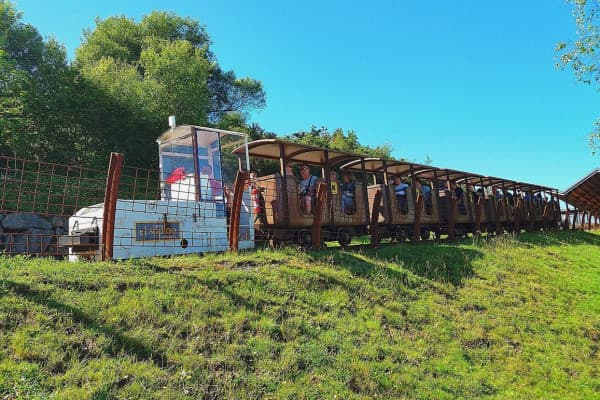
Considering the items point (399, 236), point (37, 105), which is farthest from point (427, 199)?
point (37, 105)

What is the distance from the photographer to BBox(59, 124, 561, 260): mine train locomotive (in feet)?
24.0

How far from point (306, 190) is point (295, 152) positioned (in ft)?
3.00

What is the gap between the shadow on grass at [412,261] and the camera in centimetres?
787

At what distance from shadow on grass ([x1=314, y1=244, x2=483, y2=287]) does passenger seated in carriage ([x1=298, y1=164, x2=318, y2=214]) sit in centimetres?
131

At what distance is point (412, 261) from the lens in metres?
9.14

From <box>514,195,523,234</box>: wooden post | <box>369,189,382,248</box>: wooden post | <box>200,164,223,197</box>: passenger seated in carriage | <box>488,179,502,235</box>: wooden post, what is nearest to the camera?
<box>200,164,223,197</box>: passenger seated in carriage

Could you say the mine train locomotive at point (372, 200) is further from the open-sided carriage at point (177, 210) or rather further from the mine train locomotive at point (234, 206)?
the open-sided carriage at point (177, 210)

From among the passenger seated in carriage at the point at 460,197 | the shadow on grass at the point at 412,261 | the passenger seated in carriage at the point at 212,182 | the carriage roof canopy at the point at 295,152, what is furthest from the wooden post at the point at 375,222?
the passenger seated in carriage at the point at 460,197

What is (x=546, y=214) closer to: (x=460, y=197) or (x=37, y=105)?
(x=460, y=197)

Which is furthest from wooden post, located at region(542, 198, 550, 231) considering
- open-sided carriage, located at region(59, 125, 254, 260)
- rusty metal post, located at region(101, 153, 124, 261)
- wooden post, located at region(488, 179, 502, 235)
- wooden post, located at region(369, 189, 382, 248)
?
rusty metal post, located at region(101, 153, 124, 261)

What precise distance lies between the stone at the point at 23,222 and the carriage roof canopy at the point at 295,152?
914 centimetres

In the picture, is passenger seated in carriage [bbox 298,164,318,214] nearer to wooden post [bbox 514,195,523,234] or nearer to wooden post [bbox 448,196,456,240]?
wooden post [bbox 448,196,456,240]

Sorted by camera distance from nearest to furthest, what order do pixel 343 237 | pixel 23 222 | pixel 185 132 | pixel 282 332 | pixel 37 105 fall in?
1. pixel 282 332
2. pixel 185 132
3. pixel 343 237
4. pixel 23 222
5. pixel 37 105

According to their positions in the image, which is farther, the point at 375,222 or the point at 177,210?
the point at 375,222
